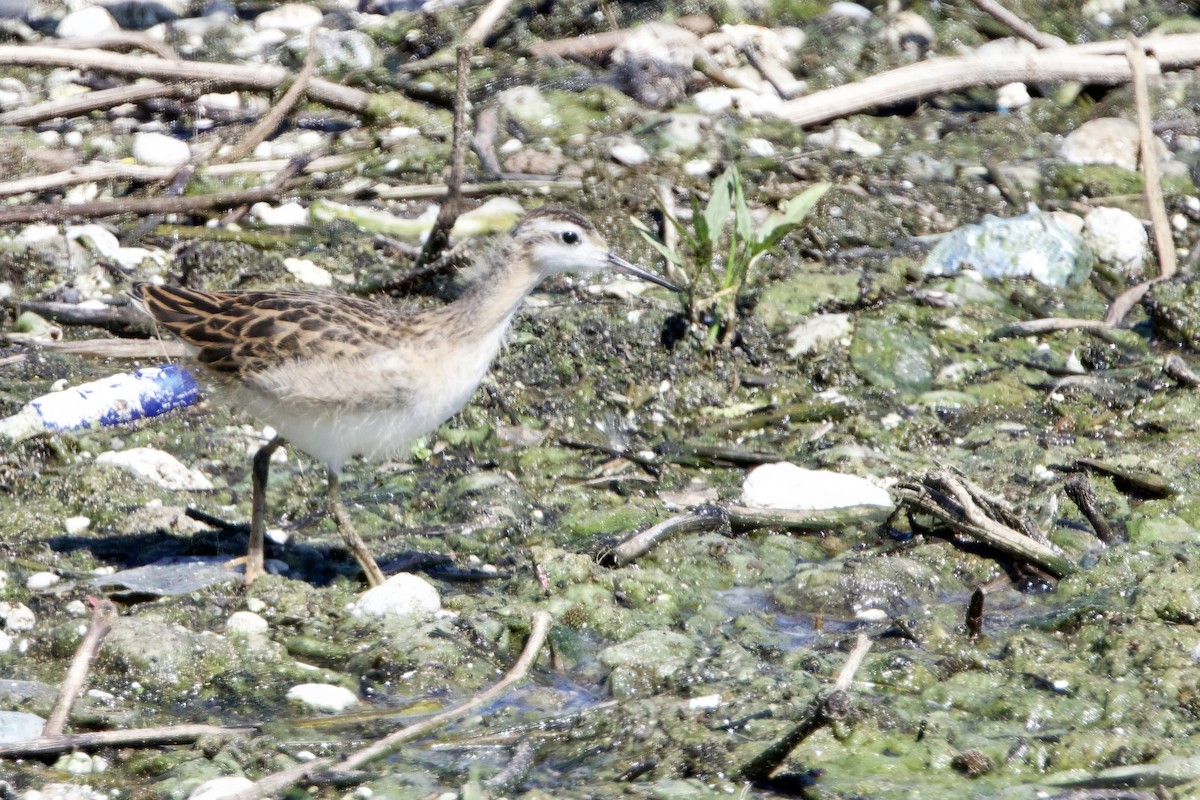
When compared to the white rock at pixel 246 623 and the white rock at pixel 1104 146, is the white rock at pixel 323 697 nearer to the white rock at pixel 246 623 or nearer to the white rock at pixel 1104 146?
Answer: the white rock at pixel 246 623

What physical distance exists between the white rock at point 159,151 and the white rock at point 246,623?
397 centimetres

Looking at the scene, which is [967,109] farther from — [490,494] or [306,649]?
[306,649]

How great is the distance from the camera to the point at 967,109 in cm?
955

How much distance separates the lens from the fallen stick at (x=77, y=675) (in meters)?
3.93

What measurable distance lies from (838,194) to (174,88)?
3.78 m

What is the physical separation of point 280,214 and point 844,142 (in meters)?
3.34

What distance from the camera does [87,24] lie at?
9242 mm

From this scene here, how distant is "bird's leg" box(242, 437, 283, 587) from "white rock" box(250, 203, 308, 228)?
259 centimetres

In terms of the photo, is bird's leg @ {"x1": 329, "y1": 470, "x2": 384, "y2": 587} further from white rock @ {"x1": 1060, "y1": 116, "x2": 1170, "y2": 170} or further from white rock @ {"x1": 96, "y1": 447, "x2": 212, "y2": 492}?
white rock @ {"x1": 1060, "y1": 116, "x2": 1170, "y2": 170}

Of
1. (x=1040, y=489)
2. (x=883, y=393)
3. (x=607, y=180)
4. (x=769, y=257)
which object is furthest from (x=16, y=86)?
(x=1040, y=489)

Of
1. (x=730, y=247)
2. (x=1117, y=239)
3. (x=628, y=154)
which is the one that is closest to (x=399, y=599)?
(x=730, y=247)

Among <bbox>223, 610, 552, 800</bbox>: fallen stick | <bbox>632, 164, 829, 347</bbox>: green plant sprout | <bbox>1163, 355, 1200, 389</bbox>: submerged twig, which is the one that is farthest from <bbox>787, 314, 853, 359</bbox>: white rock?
<bbox>223, 610, 552, 800</bbox>: fallen stick

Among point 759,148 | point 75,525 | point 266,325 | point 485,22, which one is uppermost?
point 266,325

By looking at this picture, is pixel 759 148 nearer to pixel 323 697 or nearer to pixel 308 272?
pixel 308 272
